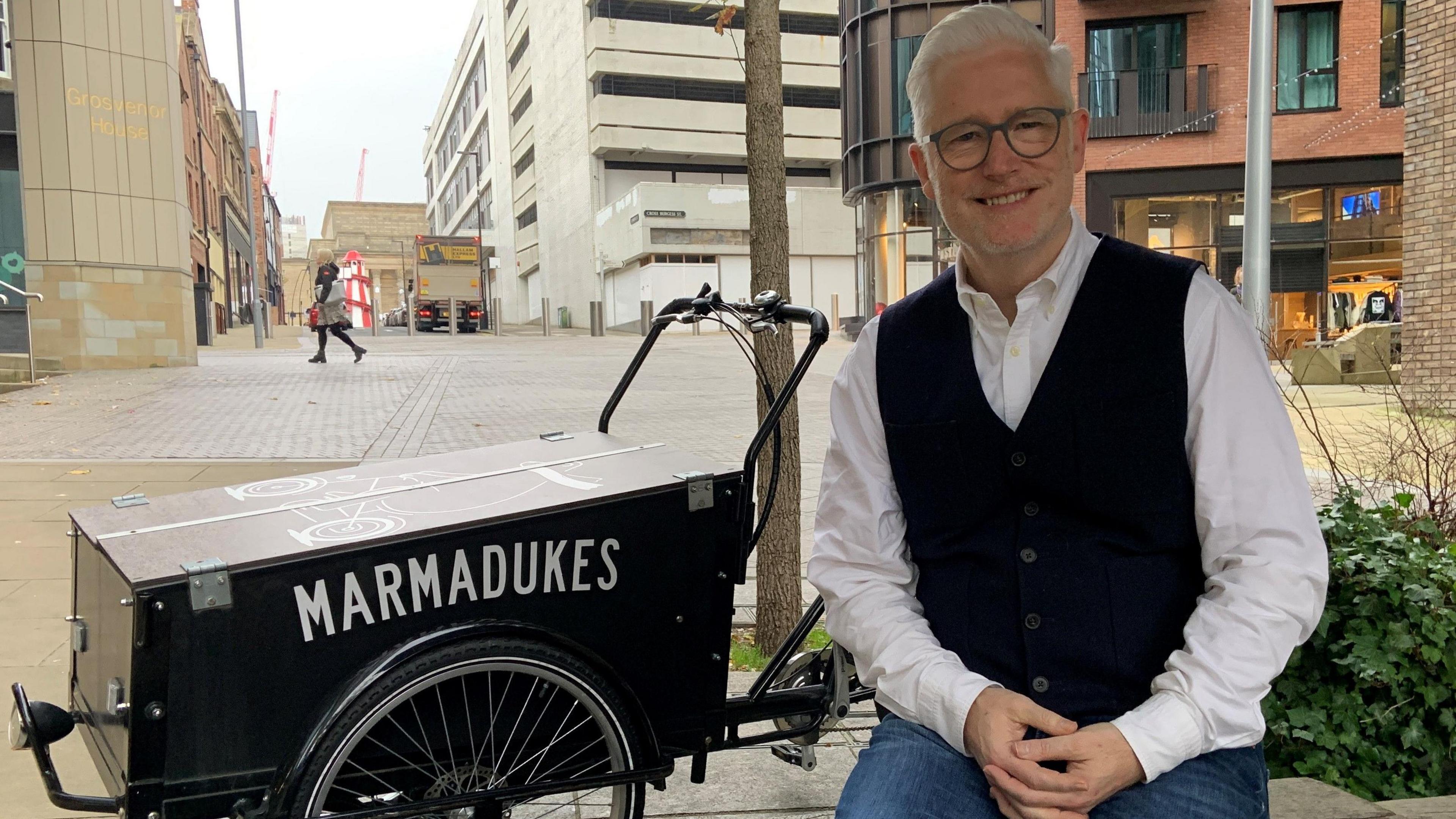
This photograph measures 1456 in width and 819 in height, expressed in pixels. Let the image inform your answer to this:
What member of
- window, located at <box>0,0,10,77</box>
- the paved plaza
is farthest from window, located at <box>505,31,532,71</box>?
window, located at <box>0,0,10,77</box>

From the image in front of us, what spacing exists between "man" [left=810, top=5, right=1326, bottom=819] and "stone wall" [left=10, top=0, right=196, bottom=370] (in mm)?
16497

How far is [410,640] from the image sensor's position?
6.53 ft

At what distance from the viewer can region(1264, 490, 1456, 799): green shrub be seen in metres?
2.76

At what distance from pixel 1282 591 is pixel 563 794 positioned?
1.86 metres

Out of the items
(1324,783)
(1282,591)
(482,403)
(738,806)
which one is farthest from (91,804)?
(482,403)

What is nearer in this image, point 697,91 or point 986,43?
point 986,43

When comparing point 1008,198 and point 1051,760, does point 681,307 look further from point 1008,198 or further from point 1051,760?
point 1051,760

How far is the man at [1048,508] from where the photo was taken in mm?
1641

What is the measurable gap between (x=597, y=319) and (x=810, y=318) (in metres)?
35.0

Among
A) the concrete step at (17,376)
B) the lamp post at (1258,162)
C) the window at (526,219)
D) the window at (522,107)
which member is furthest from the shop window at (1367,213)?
the window at (526,219)

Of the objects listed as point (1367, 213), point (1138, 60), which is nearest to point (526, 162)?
point (1138, 60)

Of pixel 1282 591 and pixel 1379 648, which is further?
pixel 1379 648

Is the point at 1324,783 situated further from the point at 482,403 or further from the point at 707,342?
the point at 707,342

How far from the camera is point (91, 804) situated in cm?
200
